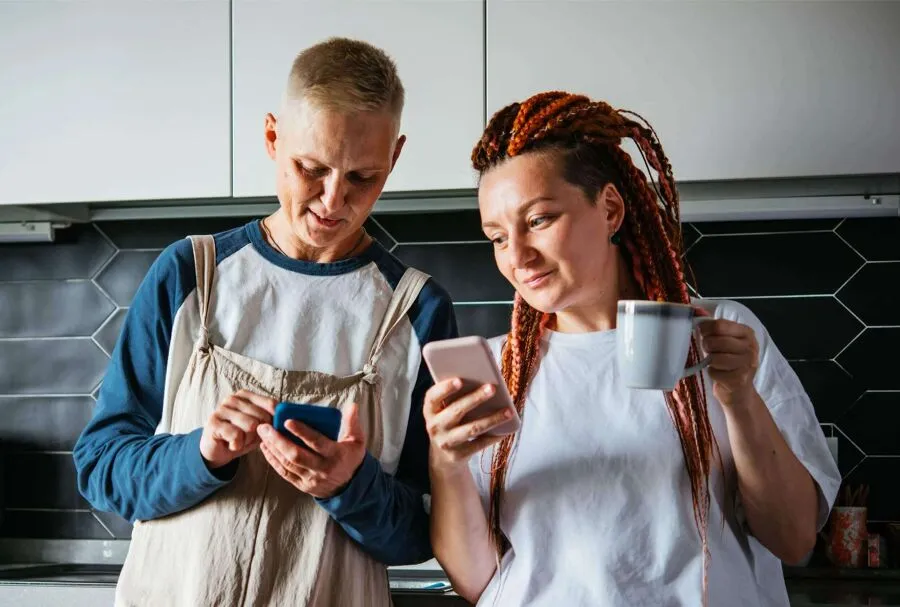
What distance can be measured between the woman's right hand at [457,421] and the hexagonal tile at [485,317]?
121cm

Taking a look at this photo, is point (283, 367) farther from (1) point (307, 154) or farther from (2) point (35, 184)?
(2) point (35, 184)

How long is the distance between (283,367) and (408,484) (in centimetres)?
21

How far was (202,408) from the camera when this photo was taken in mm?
1104

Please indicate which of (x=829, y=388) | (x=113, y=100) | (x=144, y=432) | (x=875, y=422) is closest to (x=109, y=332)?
(x=113, y=100)

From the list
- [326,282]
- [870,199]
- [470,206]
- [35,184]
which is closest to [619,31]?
[470,206]

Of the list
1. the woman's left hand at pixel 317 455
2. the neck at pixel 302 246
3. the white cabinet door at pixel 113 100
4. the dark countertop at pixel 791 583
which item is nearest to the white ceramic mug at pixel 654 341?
the woman's left hand at pixel 317 455

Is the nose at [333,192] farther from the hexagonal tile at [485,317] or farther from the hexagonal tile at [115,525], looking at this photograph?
the hexagonal tile at [115,525]

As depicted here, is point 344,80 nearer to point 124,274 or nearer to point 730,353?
point 730,353

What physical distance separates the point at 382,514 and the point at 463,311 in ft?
3.90

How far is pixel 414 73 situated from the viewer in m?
1.88

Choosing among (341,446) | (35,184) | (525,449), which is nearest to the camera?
(341,446)

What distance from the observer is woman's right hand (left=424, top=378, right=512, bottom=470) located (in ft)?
2.98

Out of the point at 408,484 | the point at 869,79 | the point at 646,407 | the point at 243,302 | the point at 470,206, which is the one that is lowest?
the point at 408,484

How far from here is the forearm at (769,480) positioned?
0.99m
